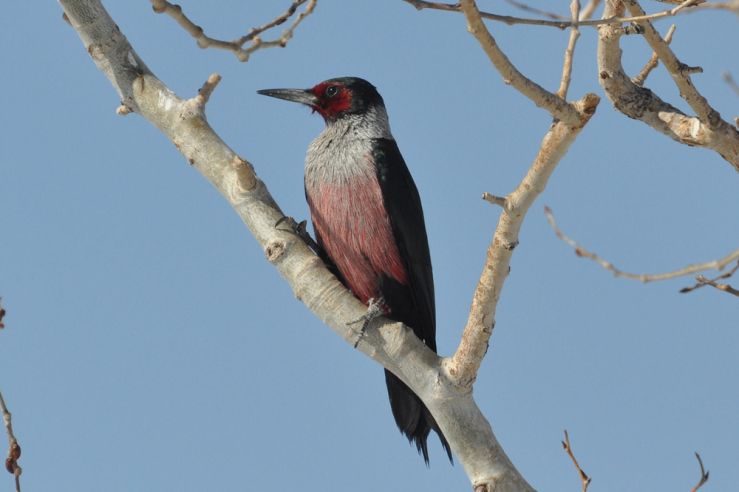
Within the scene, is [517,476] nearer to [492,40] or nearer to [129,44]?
[492,40]

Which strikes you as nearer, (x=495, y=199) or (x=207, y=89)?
(x=495, y=199)

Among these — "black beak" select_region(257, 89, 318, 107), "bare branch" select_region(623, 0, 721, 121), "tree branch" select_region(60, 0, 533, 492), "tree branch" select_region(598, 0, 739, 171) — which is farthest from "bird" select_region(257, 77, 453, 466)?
"bare branch" select_region(623, 0, 721, 121)

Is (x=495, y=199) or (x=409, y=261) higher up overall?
(x=409, y=261)

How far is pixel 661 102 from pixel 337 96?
272 centimetres

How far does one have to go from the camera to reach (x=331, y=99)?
7566 millimetres

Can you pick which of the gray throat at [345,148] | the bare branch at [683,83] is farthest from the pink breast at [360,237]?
the bare branch at [683,83]

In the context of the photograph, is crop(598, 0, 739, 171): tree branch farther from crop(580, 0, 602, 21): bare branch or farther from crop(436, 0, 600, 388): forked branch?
crop(436, 0, 600, 388): forked branch

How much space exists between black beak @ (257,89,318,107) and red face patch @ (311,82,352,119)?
34 mm

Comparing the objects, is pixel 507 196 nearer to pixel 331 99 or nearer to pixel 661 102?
pixel 661 102

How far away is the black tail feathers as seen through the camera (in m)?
6.40

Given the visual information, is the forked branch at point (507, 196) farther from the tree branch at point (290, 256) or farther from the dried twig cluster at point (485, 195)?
the tree branch at point (290, 256)

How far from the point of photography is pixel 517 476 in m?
4.79

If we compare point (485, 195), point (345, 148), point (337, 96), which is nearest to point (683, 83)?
point (485, 195)

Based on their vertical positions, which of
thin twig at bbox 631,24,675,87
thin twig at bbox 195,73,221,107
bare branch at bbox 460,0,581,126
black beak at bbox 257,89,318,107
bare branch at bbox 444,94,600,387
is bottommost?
bare branch at bbox 444,94,600,387
